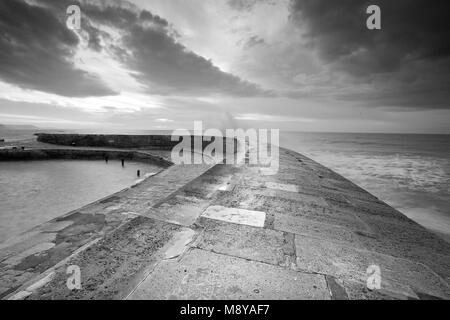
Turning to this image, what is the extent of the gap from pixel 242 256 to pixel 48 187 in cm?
1363

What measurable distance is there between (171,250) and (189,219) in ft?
3.67

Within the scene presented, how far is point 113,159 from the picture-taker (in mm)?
21203

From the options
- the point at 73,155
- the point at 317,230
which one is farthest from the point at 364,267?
the point at 73,155

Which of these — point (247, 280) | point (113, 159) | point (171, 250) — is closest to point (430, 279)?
point (247, 280)

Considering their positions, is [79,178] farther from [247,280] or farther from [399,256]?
[399,256]

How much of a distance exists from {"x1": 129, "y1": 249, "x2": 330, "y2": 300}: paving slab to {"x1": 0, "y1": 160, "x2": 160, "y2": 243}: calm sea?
7.05 metres

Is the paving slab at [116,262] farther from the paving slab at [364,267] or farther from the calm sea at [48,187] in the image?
the calm sea at [48,187]

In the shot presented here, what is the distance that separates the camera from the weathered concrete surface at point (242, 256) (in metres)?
1.97

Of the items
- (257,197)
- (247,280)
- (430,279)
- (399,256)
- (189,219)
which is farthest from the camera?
(257,197)

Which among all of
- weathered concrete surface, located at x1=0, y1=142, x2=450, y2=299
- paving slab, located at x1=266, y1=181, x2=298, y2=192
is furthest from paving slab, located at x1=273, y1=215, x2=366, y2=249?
paving slab, located at x1=266, y1=181, x2=298, y2=192

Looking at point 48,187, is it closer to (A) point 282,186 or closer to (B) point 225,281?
(A) point 282,186

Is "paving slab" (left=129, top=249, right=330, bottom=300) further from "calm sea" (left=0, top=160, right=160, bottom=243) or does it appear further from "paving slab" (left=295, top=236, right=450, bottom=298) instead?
"calm sea" (left=0, top=160, right=160, bottom=243)
